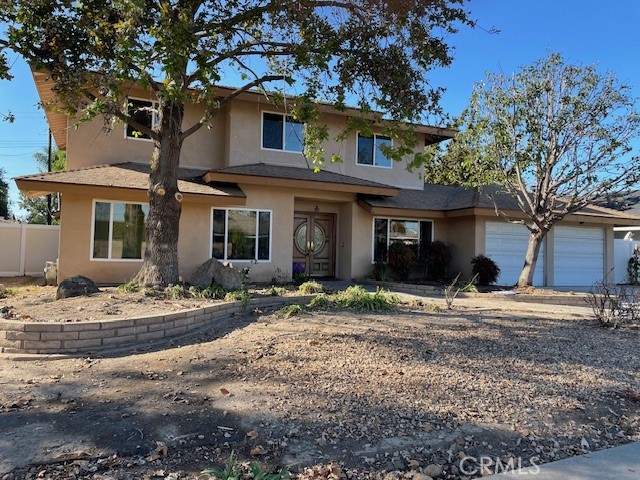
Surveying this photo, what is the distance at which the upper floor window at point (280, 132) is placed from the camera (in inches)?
624

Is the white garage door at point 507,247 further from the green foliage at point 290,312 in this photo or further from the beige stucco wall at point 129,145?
the green foliage at point 290,312

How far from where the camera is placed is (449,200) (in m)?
18.4

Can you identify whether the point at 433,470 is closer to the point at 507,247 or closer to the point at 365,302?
the point at 365,302

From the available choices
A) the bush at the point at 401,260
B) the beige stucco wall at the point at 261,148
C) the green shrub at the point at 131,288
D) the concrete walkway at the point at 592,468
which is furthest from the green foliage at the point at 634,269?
the green shrub at the point at 131,288

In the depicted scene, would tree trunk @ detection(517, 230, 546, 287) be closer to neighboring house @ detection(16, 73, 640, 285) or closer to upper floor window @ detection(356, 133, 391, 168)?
neighboring house @ detection(16, 73, 640, 285)

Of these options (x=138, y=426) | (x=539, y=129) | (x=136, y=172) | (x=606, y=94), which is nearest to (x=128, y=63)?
(x=138, y=426)

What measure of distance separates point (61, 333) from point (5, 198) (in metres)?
39.9

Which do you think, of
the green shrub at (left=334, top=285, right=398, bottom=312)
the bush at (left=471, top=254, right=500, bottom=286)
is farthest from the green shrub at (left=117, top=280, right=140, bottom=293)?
the bush at (left=471, top=254, right=500, bottom=286)

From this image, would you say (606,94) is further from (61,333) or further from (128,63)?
(61,333)

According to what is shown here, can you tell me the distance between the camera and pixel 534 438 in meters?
4.02

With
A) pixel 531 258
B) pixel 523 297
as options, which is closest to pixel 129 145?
pixel 523 297

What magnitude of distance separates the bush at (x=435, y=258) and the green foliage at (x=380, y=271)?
1633mm

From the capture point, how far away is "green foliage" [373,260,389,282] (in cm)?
1593

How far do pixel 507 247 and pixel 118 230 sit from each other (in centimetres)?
1330
